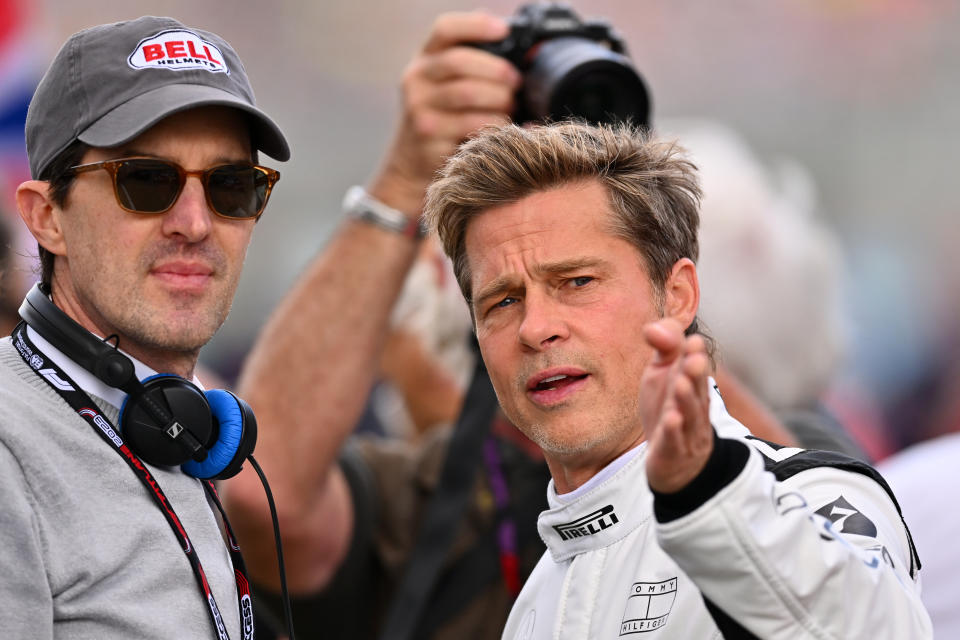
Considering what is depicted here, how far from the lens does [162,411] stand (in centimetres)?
179

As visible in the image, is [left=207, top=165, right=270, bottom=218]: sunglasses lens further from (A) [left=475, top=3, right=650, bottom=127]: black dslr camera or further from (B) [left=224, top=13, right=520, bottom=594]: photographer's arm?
(B) [left=224, top=13, right=520, bottom=594]: photographer's arm

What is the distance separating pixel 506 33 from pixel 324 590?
155 centimetres

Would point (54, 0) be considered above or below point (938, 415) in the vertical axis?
above

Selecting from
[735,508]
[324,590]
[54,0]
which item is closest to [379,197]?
[324,590]

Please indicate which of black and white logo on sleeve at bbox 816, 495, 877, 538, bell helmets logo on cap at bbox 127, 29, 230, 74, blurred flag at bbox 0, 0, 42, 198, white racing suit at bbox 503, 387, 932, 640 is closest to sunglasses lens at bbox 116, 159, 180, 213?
bell helmets logo on cap at bbox 127, 29, 230, 74

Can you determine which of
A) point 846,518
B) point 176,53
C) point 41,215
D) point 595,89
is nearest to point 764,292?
point 595,89

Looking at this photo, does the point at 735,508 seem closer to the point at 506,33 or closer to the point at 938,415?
the point at 506,33

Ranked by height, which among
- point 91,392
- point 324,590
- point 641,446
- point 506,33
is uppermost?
point 506,33

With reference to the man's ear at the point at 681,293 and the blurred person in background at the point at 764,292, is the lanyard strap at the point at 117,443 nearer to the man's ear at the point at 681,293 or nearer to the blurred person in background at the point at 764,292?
the man's ear at the point at 681,293

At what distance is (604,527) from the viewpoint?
192 centimetres

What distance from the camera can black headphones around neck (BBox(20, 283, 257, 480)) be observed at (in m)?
1.78

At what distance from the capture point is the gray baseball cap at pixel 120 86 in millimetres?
1815

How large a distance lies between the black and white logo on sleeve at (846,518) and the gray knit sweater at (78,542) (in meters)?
0.90

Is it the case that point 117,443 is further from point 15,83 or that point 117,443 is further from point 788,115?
point 788,115
